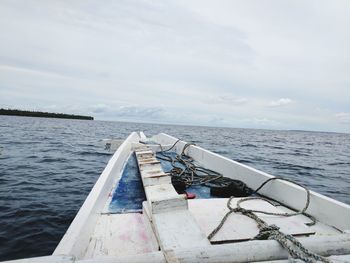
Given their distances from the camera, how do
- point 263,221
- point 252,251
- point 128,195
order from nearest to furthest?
1. point 252,251
2. point 263,221
3. point 128,195

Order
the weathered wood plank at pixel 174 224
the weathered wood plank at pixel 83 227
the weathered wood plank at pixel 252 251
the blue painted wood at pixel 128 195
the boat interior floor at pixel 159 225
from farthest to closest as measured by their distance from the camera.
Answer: the blue painted wood at pixel 128 195, the boat interior floor at pixel 159 225, the weathered wood plank at pixel 83 227, the weathered wood plank at pixel 174 224, the weathered wood plank at pixel 252 251

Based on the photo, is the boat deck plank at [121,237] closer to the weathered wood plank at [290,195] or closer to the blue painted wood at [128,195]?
the blue painted wood at [128,195]

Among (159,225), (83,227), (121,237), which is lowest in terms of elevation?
(121,237)

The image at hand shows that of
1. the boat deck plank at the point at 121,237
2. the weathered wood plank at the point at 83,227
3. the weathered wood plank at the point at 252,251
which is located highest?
the weathered wood plank at the point at 252,251

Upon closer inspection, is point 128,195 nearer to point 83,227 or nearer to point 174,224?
point 83,227

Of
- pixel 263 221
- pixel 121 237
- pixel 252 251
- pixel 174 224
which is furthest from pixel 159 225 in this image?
pixel 263 221

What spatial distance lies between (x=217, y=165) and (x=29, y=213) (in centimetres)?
387

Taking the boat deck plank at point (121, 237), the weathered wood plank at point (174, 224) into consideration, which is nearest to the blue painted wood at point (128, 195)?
the boat deck plank at point (121, 237)

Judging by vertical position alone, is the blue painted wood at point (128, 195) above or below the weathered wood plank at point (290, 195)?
below

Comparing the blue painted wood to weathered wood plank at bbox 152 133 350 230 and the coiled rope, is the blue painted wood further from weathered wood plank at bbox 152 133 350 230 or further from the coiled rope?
weathered wood plank at bbox 152 133 350 230

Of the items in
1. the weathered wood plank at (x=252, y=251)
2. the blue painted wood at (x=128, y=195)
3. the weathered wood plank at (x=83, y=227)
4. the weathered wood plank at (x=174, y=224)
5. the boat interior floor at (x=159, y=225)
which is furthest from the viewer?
the blue painted wood at (x=128, y=195)

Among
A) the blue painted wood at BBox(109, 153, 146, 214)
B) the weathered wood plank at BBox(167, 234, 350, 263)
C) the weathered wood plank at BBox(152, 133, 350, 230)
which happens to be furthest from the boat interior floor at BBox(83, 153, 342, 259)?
the weathered wood plank at BBox(167, 234, 350, 263)

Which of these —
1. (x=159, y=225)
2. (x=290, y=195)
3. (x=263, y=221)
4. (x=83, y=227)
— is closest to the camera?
(x=159, y=225)

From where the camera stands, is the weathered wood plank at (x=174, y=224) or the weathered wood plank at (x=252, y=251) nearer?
the weathered wood plank at (x=252, y=251)
